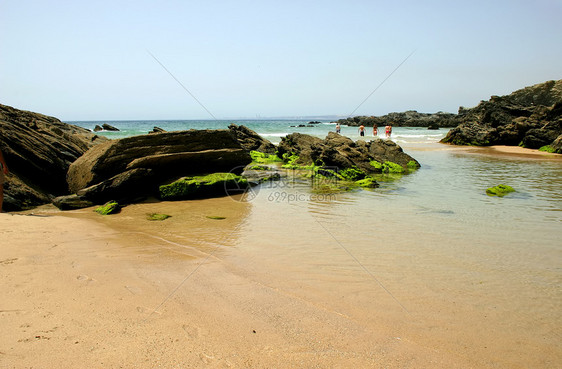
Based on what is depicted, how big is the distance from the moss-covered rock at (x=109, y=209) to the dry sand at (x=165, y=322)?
9.95ft

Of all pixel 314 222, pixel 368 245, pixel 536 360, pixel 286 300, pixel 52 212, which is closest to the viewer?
pixel 536 360

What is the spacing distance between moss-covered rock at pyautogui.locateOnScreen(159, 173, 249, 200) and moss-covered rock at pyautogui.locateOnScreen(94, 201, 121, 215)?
4.25 ft

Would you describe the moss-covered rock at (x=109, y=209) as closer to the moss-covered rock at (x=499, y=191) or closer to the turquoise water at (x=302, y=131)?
the moss-covered rock at (x=499, y=191)

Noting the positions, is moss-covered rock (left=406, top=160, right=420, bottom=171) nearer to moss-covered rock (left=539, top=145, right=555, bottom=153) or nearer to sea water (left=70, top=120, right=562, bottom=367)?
sea water (left=70, top=120, right=562, bottom=367)

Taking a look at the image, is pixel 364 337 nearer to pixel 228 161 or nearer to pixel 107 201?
pixel 107 201

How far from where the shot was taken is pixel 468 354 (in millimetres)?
2857

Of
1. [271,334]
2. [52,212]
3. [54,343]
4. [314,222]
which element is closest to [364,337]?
[271,334]

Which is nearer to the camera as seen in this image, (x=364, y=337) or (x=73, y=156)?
(x=364, y=337)

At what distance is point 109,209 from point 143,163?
1853mm

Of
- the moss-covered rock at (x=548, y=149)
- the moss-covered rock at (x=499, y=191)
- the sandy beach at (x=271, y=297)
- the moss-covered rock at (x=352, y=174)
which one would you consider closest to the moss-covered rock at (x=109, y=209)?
the sandy beach at (x=271, y=297)

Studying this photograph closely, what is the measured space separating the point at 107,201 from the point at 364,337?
7.50 m

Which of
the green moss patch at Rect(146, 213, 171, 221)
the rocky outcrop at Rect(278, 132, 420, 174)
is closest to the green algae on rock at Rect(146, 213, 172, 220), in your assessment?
the green moss patch at Rect(146, 213, 171, 221)

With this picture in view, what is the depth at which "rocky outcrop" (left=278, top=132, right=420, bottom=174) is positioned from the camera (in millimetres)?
13836

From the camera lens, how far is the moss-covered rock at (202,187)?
29.6 feet
